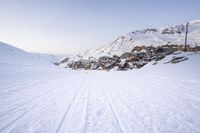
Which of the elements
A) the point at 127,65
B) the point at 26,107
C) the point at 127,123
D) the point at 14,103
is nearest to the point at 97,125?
the point at 127,123

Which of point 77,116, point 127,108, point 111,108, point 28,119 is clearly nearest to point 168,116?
point 127,108

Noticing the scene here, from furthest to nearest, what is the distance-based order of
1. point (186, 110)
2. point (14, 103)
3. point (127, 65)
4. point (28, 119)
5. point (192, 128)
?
1. point (127, 65)
2. point (14, 103)
3. point (186, 110)
4. point (28, 119)
5. point (192, 128)

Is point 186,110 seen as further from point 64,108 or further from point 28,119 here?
point 28,119

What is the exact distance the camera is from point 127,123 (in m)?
6.35

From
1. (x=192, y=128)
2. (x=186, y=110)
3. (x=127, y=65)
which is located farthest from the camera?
(x=127, y=65)

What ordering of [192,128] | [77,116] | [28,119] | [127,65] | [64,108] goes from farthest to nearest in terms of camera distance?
1. [127,65]
2. [64,108]
3. [77,116]
4. [28,119]
5. [192,128]

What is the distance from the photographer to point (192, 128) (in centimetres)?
575

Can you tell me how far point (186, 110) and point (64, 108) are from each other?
4.95 m

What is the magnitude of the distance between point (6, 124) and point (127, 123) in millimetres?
3729

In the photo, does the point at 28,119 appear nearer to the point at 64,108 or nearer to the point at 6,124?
the point at 6,124

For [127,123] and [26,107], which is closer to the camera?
[127,123]

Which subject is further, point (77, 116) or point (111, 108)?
point (111, 108)

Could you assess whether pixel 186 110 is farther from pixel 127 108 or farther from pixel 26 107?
pixel 26 107

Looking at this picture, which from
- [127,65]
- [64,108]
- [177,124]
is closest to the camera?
[177,124]
